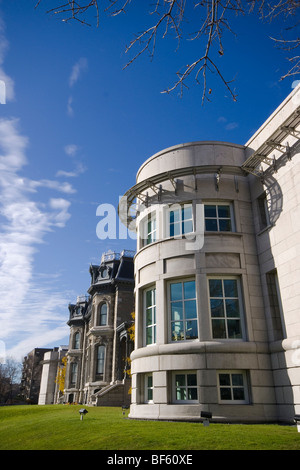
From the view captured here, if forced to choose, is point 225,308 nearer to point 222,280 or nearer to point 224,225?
point 222,280

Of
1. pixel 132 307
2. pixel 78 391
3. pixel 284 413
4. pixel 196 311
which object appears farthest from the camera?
pixel 78 391

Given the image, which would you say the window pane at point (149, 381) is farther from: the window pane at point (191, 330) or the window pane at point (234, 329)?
the window pane at point (234, 329)

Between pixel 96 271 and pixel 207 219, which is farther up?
pixel 96 271

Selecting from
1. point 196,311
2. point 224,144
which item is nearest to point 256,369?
point 196,311

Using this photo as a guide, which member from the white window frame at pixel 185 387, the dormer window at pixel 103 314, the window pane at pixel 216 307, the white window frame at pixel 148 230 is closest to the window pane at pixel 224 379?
the white window frame at pixel 185 387

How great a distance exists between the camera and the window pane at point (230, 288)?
544 inches

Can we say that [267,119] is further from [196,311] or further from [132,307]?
[132,307]

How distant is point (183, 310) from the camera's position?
45.6 feet

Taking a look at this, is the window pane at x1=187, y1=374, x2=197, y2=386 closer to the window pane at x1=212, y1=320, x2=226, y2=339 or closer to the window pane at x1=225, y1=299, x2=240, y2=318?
the window pane at x1=212, y1=320, x2=226, y2=339

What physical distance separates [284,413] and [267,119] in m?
11.5

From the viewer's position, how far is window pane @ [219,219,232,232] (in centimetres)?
1504

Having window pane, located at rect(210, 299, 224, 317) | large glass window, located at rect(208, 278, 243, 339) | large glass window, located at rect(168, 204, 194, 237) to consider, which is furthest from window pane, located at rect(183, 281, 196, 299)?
large glass window, located at rect(168, 204, 194, 237)

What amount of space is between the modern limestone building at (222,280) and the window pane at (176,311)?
2.3 inches
